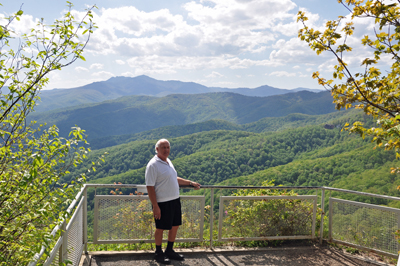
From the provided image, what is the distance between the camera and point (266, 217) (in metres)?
4.24

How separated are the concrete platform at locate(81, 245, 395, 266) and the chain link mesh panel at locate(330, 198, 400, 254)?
0.23 metres

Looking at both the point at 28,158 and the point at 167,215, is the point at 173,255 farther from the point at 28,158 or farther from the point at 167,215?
the point at 28,158

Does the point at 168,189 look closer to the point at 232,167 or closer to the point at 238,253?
the point at 238,253

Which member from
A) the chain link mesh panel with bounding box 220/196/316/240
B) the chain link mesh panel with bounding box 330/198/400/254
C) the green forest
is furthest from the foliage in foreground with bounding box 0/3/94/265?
the green forest

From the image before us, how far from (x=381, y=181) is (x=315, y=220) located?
91.4 feet

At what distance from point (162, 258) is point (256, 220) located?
5.02ft

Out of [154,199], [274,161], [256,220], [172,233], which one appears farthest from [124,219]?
[274,161]

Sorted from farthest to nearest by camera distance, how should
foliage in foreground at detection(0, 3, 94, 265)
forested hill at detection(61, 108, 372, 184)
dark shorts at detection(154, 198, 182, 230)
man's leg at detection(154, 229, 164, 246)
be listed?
forested hill at detection(61, 108, 372, 184), man's leg at detection(154, 229, 164, 246), dark shorts at detection(154, 198, 182, 230), foliage in foreground at detection(0, 3, 94, 265)

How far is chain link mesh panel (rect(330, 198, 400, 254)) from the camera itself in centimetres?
378

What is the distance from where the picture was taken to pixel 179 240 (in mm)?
3871

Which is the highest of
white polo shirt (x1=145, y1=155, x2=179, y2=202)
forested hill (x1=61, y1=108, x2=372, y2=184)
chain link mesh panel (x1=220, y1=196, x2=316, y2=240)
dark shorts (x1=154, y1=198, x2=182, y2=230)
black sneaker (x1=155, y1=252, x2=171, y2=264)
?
white polo shirt (x1=145, y1=155, x2=179, y2=202)

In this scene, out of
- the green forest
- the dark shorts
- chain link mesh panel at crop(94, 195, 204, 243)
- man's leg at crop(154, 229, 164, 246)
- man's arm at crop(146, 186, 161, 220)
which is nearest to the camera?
man's arm at crop(146, 186, 161, 220)

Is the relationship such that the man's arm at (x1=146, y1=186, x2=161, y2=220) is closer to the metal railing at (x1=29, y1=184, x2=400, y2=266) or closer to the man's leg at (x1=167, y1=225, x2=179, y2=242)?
the metal railing at (x1=29, y1=184, x2=400, y2=266)

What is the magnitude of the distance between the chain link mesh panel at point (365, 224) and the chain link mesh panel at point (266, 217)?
381 mm
